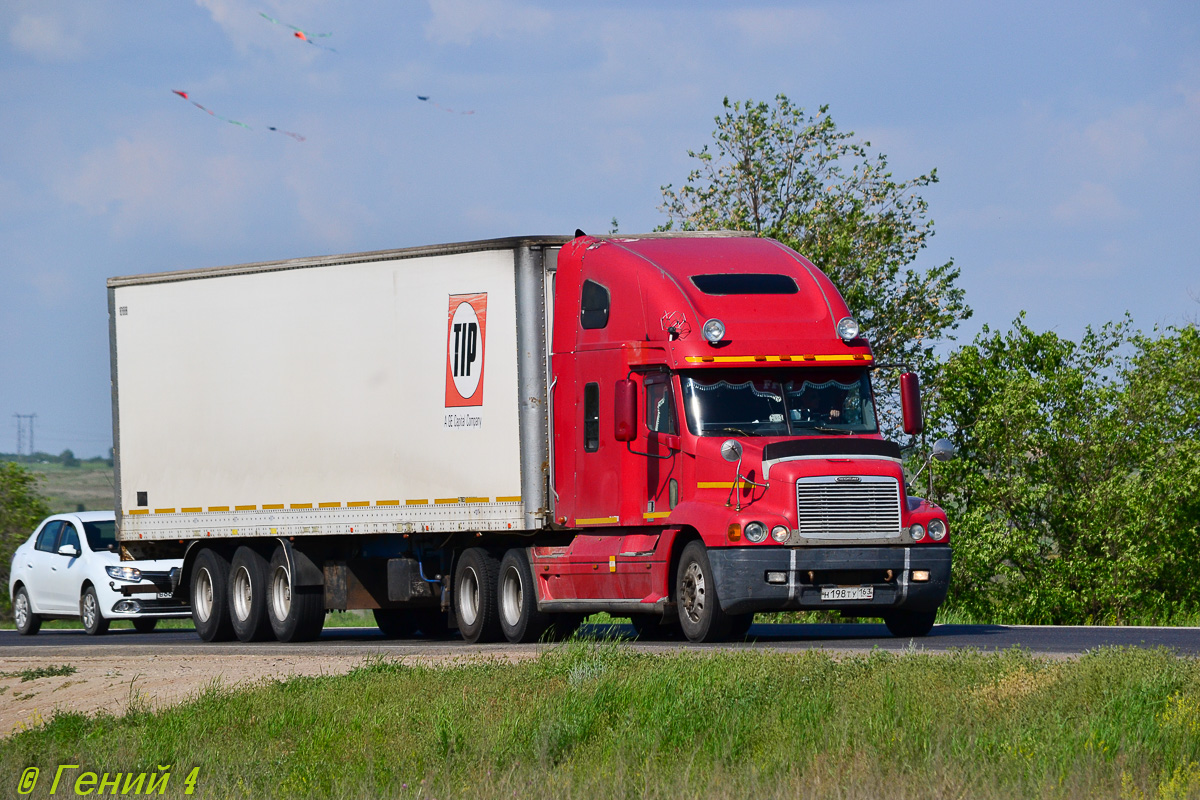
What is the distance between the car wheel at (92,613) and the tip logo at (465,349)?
8.30m

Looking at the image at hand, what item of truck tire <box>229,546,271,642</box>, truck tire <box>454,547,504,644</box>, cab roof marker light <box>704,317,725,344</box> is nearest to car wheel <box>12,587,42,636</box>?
truck tire <box>229,546,271,642</box>

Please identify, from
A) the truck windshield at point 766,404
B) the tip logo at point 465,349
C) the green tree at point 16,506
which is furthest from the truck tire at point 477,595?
the green tree at point 16,506

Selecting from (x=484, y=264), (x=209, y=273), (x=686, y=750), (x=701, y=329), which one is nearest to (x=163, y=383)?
(x=209, y=273)

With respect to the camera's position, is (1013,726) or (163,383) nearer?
(1013,726)

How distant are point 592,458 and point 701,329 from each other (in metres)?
2.06

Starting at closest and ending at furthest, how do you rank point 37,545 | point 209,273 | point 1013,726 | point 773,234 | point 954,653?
point 1013,726 → point 954,653 → point 209,273 → point 37,545 → point 773,234

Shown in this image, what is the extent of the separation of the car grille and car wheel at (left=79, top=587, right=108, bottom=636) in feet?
40.9

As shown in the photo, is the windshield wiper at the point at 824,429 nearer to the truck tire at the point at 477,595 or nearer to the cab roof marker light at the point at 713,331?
the cab roof marker light at the point at 713,331

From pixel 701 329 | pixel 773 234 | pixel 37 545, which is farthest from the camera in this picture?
pixel 773 234

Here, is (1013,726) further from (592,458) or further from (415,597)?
(415,597)

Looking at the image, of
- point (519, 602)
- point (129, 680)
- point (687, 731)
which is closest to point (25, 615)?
point (519, 602)

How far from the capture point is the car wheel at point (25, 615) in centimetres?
2691

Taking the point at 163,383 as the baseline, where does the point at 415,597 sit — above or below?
below

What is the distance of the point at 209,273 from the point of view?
22109 millimetres
